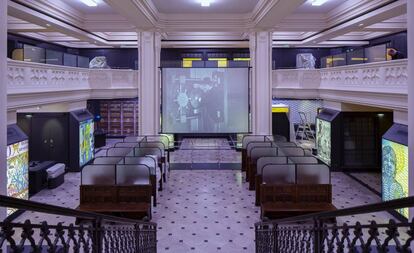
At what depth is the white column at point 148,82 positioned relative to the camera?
12547 millimetres

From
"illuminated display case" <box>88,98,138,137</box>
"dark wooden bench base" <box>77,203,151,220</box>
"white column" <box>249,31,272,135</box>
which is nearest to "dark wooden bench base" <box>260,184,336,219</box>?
"dark wooden bench base" <box>77,203,151,220</box>

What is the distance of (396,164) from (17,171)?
8.62 m

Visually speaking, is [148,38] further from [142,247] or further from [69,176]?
[142,247]

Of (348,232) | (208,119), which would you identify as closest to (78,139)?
(208,119)

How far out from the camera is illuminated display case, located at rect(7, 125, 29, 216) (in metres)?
8.33

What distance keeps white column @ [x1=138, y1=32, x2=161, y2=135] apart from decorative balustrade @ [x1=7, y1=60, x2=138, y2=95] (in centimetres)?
132

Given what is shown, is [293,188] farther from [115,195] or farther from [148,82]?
[148,82]

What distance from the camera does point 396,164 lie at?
862cm

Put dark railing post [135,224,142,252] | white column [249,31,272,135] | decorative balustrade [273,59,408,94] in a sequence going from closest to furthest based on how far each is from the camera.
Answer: dark railing post [135,224,142,252], decorative balustrade [273,59,408,94], white column [249,31,272,135]

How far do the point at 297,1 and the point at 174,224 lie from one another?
18.1 ft

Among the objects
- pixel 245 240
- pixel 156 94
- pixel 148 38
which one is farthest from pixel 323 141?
pixel 245 240

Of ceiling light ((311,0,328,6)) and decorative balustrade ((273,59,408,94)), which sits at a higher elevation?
ceiling light ((311,0,328,6))

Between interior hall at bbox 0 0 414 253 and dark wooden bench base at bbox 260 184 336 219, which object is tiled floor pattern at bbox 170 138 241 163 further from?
dark wooden bench base at bbox 260 184 336 219

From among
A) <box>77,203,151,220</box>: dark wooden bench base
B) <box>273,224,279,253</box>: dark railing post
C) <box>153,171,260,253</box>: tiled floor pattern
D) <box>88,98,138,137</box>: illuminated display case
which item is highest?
<box>88,98,138,137</box>: illuminated display case
